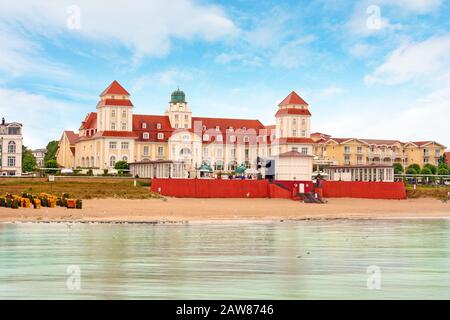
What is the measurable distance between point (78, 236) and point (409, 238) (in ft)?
62.8

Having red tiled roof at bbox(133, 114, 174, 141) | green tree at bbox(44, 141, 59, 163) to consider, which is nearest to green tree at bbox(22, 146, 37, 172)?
red tiled roof at bbox(133, 114, 174, 141)

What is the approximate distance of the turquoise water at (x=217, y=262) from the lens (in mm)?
24031

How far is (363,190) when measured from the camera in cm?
8744

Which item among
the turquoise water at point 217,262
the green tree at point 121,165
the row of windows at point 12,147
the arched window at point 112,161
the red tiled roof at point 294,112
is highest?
the red tiled roof at point 294,112

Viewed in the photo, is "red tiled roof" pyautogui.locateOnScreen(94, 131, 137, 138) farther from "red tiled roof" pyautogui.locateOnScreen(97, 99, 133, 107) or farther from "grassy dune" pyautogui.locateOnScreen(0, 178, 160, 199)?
"grassy dune" pyautogui.locateOnScreen(0, 178, 160, 199)

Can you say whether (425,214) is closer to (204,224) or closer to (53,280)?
(204,224)

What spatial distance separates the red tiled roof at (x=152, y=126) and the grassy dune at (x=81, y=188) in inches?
1443

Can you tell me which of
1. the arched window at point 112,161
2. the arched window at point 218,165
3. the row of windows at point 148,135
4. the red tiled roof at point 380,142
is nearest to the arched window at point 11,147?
the arched window at point 112,161

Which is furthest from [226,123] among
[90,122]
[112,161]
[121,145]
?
[112,161]

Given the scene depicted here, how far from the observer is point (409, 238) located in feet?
144

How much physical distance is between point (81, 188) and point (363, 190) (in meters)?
34.7

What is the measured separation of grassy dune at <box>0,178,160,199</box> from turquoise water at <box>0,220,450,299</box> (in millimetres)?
18316

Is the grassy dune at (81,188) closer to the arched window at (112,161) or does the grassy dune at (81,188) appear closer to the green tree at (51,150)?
the arched window at (112,161)
